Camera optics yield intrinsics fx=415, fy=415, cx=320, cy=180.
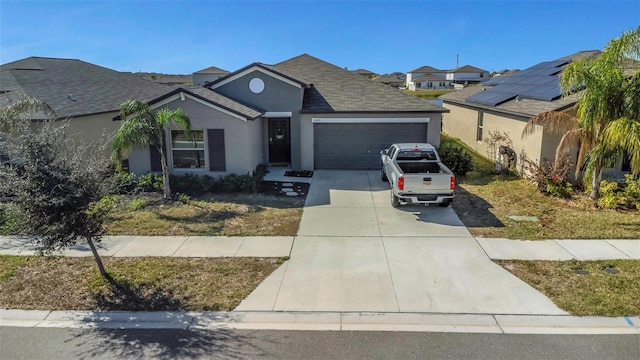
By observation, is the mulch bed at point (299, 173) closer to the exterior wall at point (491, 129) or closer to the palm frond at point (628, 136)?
the exterior wall at point (491, 129)

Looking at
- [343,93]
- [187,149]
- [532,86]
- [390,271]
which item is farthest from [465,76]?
[390,271]

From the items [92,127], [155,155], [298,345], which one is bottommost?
[298,345]

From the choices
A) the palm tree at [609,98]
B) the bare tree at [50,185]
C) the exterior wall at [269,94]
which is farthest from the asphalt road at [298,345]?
the exterior wall at [269,94]

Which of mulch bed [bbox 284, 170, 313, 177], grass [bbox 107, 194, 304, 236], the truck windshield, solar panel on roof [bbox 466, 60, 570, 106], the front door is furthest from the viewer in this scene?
the front door

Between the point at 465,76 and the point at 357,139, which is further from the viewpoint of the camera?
the point at 465,76

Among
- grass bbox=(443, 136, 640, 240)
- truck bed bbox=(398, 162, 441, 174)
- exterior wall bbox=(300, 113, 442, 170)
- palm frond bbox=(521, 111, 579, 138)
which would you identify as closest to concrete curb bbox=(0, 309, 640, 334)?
grass bbox=(443, 136, 640, 240)

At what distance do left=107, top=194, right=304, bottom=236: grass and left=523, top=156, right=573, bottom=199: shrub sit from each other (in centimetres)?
805

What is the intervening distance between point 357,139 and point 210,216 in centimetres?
813

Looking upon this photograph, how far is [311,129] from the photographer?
1778 cm

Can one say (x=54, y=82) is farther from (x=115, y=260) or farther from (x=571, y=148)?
(x=571, y=148)

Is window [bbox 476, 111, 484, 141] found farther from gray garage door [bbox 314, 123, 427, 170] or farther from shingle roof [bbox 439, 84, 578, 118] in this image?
gray garage door [bbox 314, 123, 427, 170]

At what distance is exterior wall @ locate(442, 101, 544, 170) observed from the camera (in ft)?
49.2

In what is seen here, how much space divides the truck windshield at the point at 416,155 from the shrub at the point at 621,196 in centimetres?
512

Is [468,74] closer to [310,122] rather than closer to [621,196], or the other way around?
[310,122]
